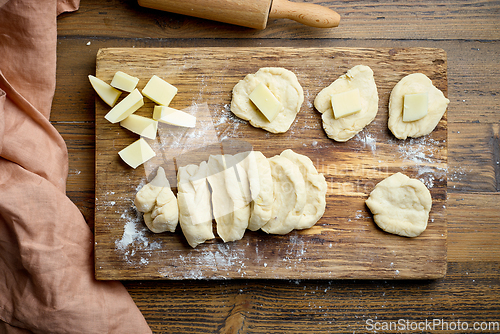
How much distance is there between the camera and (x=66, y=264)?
66.8 inches

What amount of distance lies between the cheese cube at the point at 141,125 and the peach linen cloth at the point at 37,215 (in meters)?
0.43

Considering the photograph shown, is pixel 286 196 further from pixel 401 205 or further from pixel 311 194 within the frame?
pixel 401 205

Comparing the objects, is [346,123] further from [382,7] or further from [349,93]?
[382,7]

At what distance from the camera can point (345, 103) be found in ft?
5.64

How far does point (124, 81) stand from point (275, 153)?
988mm

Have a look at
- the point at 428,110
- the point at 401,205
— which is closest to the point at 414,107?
the point at 428,110

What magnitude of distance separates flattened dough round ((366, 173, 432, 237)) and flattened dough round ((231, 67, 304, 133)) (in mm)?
684

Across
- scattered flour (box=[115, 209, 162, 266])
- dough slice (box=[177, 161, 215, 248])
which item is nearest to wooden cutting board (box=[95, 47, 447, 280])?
scattered flour (box=[115, 209, 162, 266])

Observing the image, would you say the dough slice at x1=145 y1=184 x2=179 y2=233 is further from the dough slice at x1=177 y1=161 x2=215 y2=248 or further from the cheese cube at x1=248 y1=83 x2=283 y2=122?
the cheese cube at x1=248 y1=83 x2=283 y2=122

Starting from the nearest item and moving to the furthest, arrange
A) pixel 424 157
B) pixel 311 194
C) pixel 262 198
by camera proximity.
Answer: pixel 262 198, pixel 311 194, pixel 424 157

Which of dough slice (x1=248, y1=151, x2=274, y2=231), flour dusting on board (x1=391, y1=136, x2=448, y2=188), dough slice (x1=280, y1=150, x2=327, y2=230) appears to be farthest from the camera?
flour dusting on board (x1=391, y1=136, x2=448, y2=188)

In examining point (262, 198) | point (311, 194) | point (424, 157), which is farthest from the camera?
point (424, 157)

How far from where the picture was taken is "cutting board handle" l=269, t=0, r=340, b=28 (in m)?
1.76

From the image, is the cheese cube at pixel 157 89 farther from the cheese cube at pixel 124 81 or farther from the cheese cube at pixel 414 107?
the cheese cube at pixel 414 107
